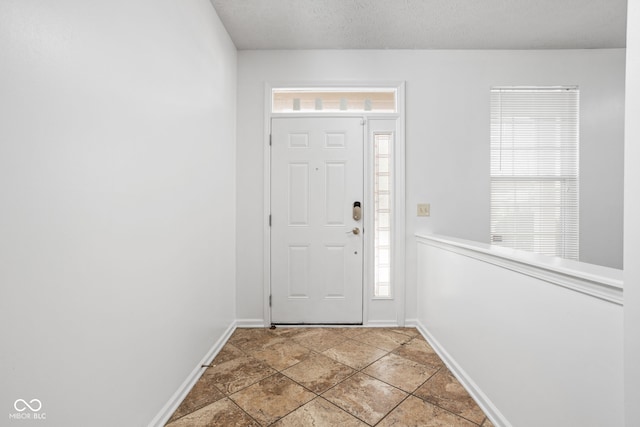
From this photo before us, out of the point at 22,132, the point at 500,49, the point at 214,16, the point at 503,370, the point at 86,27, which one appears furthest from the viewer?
the point at 500,49

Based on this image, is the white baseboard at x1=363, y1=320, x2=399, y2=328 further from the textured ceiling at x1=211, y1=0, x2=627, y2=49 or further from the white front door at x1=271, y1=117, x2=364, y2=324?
the textured ceiling at x1=211, y1=0, x2=627, y2=49

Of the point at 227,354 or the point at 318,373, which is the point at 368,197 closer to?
the point at 318,373

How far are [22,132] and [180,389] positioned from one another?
4.93 ft

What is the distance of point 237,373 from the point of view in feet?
6.07

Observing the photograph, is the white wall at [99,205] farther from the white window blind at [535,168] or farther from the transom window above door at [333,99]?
the white window blind at [535,168]

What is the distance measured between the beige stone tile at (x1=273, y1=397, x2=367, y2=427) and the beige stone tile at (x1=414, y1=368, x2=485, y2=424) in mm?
476

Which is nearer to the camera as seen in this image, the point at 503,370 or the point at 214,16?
the point at 503,370

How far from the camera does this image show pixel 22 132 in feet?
2.43

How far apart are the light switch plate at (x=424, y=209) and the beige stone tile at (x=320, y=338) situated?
4.50 feet

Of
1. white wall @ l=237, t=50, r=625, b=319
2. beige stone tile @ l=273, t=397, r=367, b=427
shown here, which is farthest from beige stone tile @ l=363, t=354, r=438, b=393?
white wall @ l=237, t=50, r=625, b=319

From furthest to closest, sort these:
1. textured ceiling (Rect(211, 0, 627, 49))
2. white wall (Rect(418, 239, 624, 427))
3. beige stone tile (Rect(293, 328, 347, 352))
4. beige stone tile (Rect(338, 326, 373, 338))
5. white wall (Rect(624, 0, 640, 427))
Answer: beige stone tile (Rect(338, 326, 373, 338)), beige stone tile (Rect(293, 328, 347, 352)), textured ceiling (Rect(211, 0, 627, 49)), white wall (Rect(418, 239, 624, 427)), white wall (Rect(624, 0, 640, 427))

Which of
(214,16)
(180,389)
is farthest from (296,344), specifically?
(214,16)

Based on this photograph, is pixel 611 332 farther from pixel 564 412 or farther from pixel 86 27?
pixel 86 27

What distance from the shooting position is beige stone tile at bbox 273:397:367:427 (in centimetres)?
141
